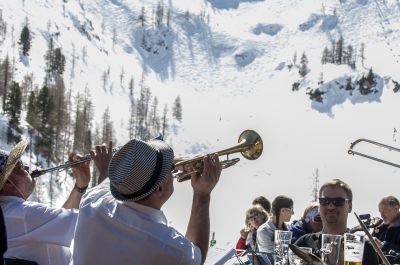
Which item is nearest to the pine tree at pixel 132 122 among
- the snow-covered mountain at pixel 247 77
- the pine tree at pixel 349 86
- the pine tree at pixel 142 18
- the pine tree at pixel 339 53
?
the snow-covered mountain at pixel 247 77

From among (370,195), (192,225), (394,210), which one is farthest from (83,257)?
(370,195)

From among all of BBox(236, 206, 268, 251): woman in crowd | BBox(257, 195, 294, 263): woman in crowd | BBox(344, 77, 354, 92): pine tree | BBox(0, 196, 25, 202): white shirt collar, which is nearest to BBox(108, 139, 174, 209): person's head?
BBox(0, 196, 25, 202): white shirt collar

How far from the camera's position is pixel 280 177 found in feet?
337

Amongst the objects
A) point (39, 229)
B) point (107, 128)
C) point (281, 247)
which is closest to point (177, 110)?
point (107, 128)

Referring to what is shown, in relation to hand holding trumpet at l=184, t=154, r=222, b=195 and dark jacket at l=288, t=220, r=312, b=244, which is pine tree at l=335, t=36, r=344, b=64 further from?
hand holding trumpet at l=184, t=154, r=222, b=195

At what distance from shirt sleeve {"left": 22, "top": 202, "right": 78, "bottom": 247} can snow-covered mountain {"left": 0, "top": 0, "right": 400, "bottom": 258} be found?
6430 cm

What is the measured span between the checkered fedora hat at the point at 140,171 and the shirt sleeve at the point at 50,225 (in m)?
0.98

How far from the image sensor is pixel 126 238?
3047 millimetres

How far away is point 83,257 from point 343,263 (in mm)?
1172

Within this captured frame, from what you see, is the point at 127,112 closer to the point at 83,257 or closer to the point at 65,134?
the point at 65,134

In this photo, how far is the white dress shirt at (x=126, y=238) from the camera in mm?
3018

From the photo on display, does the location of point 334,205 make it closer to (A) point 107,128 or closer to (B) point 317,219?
(B) point 317,219

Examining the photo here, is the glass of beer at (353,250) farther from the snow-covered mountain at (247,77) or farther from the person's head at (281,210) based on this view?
the snow-covered mountain at (247,77)

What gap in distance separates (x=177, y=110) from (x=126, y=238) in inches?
5063
